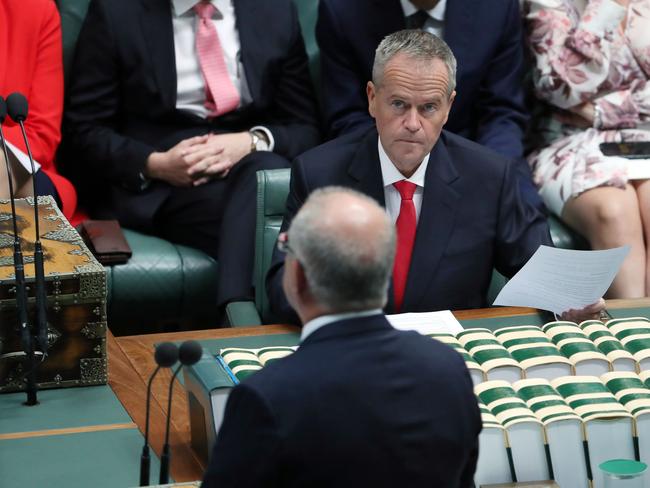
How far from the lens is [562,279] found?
2428mm

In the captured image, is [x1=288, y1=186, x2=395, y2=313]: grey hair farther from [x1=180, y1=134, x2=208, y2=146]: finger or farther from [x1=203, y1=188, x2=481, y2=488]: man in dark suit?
A: [x1=180, y1=134, x2=208, y2=146]: finger

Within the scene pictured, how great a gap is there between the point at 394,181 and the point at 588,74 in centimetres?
133

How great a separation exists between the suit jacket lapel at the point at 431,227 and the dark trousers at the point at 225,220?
20.6 inches

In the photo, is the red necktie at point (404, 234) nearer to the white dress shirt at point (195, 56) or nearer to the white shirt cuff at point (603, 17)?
the white dress shirt at point (195, 56)

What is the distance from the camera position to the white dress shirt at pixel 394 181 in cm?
271

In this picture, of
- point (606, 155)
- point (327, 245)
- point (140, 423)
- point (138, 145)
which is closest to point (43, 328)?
point (140, 423)

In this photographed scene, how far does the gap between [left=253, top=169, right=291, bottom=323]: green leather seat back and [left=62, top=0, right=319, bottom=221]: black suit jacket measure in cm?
78

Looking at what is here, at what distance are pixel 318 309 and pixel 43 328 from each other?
0.89 metres

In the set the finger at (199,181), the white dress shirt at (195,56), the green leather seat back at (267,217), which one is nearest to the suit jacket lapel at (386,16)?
the white dress shirt at (195,56)

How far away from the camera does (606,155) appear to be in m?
3.78

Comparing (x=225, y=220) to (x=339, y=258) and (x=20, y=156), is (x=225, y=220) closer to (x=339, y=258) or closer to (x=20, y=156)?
(x=20, y=156)

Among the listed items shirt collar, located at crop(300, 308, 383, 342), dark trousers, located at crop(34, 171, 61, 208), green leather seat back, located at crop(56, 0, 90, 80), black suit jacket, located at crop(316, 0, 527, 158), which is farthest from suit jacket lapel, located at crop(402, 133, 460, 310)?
green leather seat back, located at crop(56, 0, 90, 80)

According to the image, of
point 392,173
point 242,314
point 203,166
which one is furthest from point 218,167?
point 392,173

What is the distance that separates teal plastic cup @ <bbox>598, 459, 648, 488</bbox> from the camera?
1.77 m
